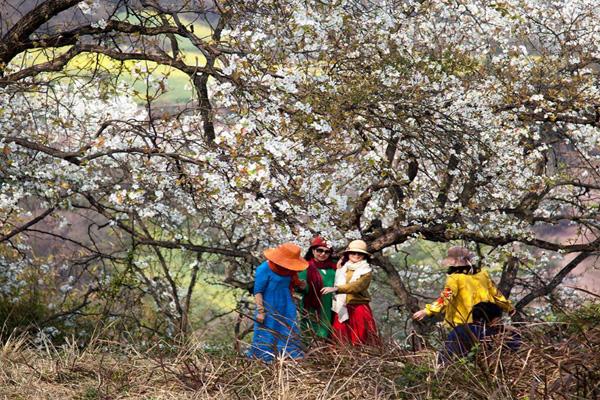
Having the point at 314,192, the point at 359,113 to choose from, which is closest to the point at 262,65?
the point at 359,113

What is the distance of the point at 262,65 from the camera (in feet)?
26.8

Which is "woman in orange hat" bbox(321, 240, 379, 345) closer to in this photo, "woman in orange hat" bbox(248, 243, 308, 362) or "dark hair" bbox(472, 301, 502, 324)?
"woman in orange hat" bbox(248, 243, 308, 362)

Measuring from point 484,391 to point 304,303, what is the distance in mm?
3654

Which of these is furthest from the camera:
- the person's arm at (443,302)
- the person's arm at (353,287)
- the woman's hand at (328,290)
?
the person's arm at (353,287)

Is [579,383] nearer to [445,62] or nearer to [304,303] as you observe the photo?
[304,303]

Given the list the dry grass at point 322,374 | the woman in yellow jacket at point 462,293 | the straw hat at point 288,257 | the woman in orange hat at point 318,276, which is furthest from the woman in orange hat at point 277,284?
the woman in yellow jacket at point 462,293

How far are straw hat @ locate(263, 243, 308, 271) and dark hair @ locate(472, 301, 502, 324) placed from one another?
161 centimetres

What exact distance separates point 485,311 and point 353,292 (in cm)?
167

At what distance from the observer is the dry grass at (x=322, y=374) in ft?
18.1

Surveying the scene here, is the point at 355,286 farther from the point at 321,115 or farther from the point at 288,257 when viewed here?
the point at 321,115

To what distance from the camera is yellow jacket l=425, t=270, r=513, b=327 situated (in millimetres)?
7285

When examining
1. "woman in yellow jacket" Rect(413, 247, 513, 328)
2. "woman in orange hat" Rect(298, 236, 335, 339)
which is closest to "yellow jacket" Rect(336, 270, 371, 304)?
"woman in orange hat" Rect(298, 236, 335, 339)

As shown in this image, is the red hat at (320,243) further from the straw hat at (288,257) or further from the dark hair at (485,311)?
the dark hair at (485,311)

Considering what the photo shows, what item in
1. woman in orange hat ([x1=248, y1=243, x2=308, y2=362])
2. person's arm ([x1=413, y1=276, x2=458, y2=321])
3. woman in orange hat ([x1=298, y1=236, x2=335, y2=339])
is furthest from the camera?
woman in orange hat ([x1=298, y1=236, x2=335, y2=339])
